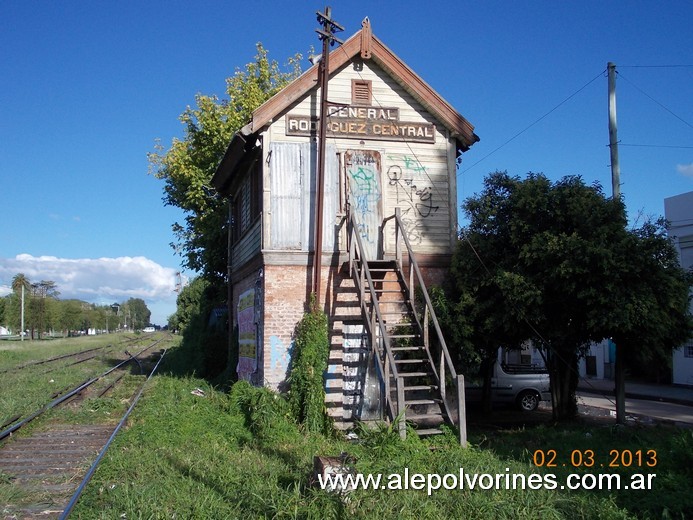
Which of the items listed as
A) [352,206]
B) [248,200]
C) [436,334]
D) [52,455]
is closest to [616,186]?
[436,334]

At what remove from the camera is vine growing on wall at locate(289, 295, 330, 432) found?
11109 millimetres

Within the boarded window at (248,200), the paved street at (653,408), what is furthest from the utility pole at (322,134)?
the paved street at (653,408)

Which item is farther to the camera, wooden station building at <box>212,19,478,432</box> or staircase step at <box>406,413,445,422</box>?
wooden station building at <box>212,19,478,432</box>

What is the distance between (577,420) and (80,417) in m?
10.6

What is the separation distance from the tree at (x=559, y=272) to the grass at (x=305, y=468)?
185 cm

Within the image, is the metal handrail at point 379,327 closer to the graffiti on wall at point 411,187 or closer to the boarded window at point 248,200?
the graffiti on wall at point 411,187

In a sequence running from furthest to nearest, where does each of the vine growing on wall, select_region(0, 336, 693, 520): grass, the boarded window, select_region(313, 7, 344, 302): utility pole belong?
the boarded window, select_region(313, 7, 344, 302): utility pole, the vine growing on wall, select_region(0, 336, 693, 520): grass

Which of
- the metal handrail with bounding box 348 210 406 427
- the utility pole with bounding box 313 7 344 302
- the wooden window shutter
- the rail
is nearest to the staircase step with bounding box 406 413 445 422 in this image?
the rail

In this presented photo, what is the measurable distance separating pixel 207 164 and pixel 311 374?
53.7 ft

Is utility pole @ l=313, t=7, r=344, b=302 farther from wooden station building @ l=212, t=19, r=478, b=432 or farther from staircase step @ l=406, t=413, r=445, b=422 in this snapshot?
staircase step @ l=406, t=413, r=445, b=422

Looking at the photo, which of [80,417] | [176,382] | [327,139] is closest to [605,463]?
[327,139]

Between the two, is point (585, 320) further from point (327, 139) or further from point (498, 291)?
point (327, 139)

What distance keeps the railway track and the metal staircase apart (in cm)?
440

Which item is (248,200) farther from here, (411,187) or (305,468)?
(305,468)
